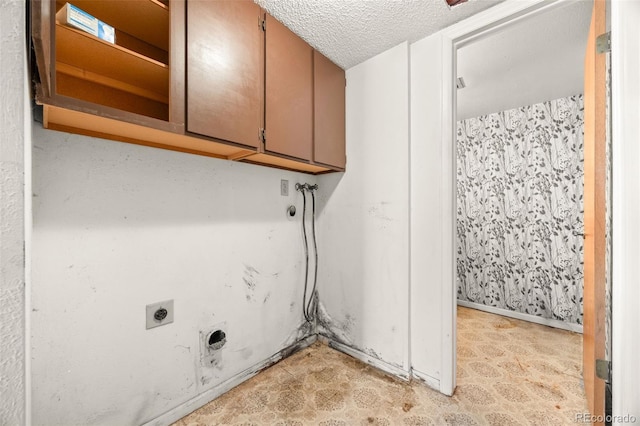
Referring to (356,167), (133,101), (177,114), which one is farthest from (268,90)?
(356,167)

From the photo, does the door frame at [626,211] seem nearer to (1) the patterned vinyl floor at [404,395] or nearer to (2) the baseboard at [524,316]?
(1) the patterned vinyl floor at [404,395]

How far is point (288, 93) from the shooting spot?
1.57m

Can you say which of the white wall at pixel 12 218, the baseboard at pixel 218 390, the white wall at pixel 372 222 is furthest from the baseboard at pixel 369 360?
the white wall at pixel 12 218

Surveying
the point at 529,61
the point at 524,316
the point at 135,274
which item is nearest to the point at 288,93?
the point at 135,274

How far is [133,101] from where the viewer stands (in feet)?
4.23

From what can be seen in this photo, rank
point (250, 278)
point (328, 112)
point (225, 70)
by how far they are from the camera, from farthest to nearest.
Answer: point (328, 112), point (250, 278), point (225, 70)

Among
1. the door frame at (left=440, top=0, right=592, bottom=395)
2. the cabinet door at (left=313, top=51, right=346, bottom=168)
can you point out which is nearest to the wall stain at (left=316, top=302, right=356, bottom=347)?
the door frame at (left=440, top=0, right=592, bottom=395)

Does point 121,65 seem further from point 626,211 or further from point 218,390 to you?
point 626,211

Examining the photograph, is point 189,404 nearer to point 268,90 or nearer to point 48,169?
point 48,169

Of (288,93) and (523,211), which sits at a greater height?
(288,93)

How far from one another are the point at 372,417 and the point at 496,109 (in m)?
3.07

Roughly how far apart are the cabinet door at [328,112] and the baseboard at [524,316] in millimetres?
2365

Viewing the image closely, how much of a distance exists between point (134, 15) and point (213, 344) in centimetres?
168

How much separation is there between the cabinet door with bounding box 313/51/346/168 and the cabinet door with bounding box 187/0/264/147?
0.45 meters
